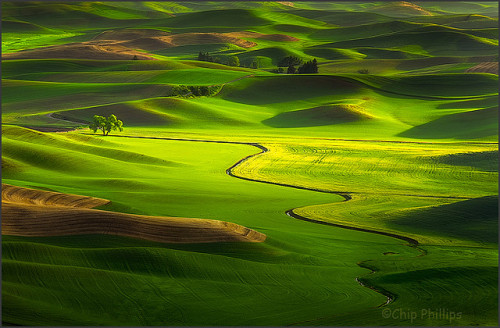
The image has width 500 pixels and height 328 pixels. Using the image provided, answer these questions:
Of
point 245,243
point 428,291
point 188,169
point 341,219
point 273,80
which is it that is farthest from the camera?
point 273,80

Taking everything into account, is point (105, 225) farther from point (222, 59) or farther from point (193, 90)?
point (222, 59)

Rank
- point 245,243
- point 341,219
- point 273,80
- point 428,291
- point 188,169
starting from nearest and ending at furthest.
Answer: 1. point 428,291
2. point 245,243
3. point 341,219
4. point 188,169
5. point 273,80

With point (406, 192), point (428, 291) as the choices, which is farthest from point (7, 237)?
point (406, 192)

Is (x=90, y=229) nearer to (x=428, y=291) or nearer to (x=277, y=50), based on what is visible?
(x=428, y=291)

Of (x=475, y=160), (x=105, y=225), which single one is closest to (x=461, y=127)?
(x=475, y=160)

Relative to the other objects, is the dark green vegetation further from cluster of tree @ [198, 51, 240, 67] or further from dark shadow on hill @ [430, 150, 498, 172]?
cluster of tree @ [198, 51, 240, 67]

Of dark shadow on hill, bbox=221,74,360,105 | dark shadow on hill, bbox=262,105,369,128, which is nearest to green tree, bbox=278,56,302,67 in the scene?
dark shadow on hill, bbox=221,74,360,105

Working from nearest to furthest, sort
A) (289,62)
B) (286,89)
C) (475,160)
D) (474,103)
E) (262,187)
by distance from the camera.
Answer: (262,187), (475,160), (474,103), (286,89), (289,62)

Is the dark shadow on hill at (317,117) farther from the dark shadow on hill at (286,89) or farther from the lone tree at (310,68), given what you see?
the lone tree at (310,68)
